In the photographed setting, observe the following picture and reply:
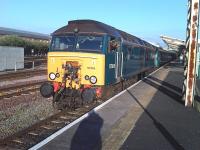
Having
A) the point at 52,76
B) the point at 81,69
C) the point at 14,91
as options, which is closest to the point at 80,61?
the point at 81,69

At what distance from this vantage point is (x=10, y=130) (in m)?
10.7

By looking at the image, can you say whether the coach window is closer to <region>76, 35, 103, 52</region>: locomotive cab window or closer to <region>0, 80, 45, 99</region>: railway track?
<region>76, 35, 103, 52</region>: locomotive cab window

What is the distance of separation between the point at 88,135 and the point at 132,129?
48.3 inches

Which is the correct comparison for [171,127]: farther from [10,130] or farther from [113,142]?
[10,130]

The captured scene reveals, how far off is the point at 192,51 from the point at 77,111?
4680 mm

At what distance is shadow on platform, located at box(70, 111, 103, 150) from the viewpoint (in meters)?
8.14

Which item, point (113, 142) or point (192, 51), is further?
point (192, 51)

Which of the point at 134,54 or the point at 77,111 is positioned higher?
the point at 134,54

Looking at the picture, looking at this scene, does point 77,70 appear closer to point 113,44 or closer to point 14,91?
point 113,44

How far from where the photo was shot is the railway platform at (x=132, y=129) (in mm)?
8281

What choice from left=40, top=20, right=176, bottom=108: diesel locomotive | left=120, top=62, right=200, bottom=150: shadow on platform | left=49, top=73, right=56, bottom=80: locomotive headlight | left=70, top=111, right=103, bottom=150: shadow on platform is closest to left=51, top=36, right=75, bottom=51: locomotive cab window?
left=40, top=20, right=176, bottom=108: diesel locomotive

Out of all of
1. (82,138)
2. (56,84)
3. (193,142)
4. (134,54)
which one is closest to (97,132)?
(82,138)

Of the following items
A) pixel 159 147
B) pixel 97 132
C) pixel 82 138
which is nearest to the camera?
pixel 159 147

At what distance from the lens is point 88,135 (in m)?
9.10
